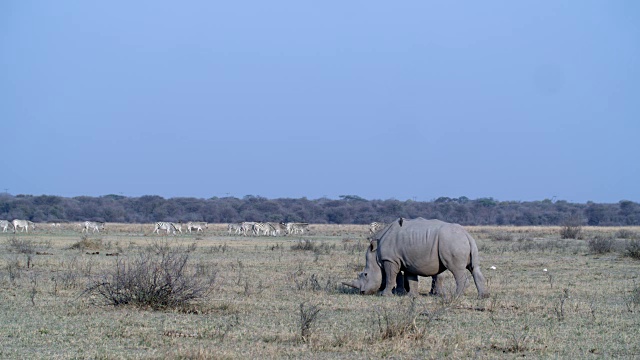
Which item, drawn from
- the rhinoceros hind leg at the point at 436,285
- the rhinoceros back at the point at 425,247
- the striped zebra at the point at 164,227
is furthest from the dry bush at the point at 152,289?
the striped zebra at the point at 164,227

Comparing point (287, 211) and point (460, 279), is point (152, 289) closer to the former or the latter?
point (460, 279)

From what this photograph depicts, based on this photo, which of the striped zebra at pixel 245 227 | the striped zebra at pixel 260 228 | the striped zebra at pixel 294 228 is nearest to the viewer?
the striped zebra at pixel 260 228

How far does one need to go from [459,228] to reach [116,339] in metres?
A: 7.86

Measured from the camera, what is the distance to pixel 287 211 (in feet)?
355

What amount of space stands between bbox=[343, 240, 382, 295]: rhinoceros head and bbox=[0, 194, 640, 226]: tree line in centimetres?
7879

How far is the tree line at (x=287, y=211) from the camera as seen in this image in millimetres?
97688

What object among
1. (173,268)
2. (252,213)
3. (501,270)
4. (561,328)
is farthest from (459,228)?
(252,213)

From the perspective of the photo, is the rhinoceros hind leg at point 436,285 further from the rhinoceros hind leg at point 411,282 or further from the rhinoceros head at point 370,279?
the rhinoceros head at point 370,279

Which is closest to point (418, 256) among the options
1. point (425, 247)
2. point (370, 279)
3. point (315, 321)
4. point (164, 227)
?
point (425, 247)

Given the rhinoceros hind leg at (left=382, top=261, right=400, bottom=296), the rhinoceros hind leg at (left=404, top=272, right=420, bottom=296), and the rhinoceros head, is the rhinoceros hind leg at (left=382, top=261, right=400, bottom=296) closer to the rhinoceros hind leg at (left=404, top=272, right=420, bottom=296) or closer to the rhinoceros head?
the rhinoceros head

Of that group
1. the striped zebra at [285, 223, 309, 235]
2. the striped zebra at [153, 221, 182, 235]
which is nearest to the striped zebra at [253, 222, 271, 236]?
the striped zebra at [285, 223, 309, 235]

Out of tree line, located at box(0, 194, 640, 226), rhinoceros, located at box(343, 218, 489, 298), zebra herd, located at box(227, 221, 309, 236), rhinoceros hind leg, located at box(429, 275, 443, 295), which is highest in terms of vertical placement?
tree line, located at box(0, 194, 640, 226)

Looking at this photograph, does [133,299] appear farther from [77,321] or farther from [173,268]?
[77,321]

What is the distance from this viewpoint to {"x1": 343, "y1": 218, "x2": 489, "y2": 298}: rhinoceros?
1630 cm
